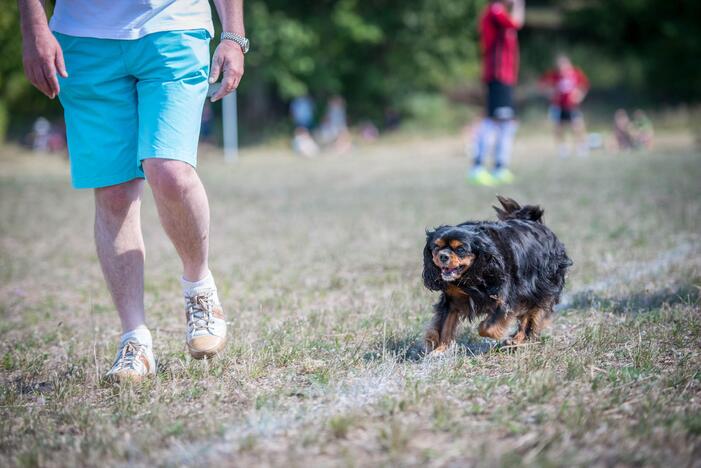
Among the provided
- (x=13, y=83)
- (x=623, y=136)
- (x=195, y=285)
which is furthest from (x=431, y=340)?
(x=13, y=83)

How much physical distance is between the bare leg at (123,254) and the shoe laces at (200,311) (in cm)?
25

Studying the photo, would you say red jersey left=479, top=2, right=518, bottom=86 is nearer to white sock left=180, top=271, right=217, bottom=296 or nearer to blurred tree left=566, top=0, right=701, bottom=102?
white sock left=180, top=271, right=217, bottom=296

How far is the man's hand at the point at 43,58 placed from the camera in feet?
9.10

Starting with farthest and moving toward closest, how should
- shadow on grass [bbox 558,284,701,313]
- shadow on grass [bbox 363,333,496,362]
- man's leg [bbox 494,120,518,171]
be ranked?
man's leg [bbox 494,120,518,171] < shadow on grass [bbox 558,284,701,313] < shadow on grass [bbox 363,333,496,362]

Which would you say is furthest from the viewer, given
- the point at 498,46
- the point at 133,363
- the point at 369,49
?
the point at 369,49

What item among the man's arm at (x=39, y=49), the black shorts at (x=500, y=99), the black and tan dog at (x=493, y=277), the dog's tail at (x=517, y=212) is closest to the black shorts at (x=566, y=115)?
the black shorts at (x=500, y=99)

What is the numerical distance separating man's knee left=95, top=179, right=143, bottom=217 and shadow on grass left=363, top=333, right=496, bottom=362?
1.29 meters

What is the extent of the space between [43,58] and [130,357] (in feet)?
4.22

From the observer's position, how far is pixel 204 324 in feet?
10.2

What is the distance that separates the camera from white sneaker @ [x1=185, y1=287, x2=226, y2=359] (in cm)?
305

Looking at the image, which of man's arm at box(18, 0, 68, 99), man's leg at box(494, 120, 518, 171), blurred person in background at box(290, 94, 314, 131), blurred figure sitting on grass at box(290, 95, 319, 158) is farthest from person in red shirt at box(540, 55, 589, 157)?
man's arm at box(18, 0, 68, 99)

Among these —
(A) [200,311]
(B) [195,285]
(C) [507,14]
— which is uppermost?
(C) [507,14]

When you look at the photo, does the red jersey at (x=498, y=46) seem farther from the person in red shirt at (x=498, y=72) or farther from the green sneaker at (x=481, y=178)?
the green sneaker at (x=481, y=178)

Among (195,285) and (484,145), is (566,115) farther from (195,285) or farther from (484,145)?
(195,285)
